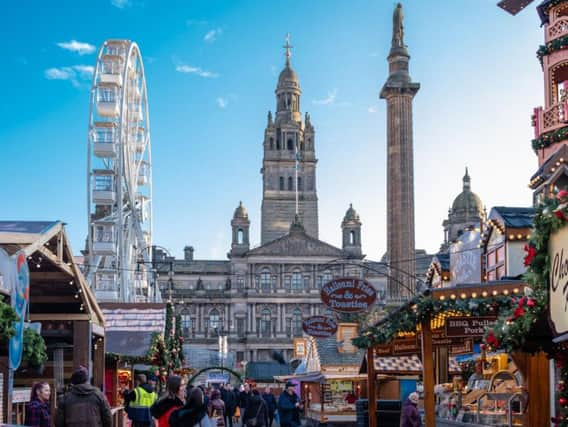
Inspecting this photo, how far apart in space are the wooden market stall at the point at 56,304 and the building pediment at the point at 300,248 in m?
82.5

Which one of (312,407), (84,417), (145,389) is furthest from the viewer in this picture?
(312,407)

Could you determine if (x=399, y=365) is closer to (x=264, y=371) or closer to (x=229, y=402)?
(x=229, y=402)

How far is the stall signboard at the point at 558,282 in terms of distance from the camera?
812 cm

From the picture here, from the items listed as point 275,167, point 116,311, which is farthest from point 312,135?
point 116,311

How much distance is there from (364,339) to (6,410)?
7.05 meters

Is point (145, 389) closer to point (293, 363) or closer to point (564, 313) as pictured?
point (564, 313)

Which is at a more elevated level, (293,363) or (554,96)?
(554,96)

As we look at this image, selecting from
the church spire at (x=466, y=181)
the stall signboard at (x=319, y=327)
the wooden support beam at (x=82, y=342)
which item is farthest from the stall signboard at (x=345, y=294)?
the church spire at (x=466, y=181)

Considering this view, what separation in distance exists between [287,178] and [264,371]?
65.5 m

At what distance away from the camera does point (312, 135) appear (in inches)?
4774

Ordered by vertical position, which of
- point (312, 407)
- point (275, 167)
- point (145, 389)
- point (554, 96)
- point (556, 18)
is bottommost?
point (312, 407)

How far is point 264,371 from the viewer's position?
56.2m

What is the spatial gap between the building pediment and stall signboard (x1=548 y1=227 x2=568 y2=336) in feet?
310

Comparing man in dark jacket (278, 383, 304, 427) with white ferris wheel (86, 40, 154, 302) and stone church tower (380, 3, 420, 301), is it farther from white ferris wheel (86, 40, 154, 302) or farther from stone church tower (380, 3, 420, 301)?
stone church tower (380, 3, 420, 301)
